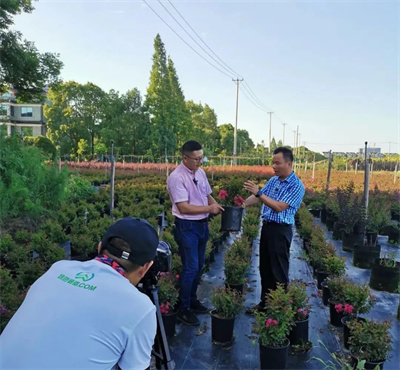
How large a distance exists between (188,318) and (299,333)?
1.01 m

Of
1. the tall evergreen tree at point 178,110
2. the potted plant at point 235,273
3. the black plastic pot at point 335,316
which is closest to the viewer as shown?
the black plastic pot at point 335,316

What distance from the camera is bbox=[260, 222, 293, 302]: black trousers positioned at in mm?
3371

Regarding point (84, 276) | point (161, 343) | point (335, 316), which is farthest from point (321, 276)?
point (84, 276)

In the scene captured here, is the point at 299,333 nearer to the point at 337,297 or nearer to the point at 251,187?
the point at 337,297

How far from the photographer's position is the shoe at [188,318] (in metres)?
3.42

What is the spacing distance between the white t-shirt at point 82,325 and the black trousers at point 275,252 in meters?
2.25

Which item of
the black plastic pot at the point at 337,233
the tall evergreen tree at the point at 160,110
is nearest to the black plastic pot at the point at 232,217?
the black plastic pot at the point at 337,233

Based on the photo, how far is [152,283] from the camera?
199 cm

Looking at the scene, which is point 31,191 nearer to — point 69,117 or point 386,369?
point 386,369

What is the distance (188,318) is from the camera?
343 centimetres

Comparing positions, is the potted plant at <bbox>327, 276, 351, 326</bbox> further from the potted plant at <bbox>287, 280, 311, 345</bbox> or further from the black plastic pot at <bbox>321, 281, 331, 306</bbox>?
the potted plant at <bbox>287, 280, 311, 345</bbox>

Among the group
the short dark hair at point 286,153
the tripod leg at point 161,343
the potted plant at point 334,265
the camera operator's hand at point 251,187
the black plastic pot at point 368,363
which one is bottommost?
the black plastic pot at point 368,363

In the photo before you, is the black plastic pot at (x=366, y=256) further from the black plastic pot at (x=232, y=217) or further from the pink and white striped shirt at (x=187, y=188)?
the pink and white striped shirt at (x=187, y=188)

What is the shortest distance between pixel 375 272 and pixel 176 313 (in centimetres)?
285
